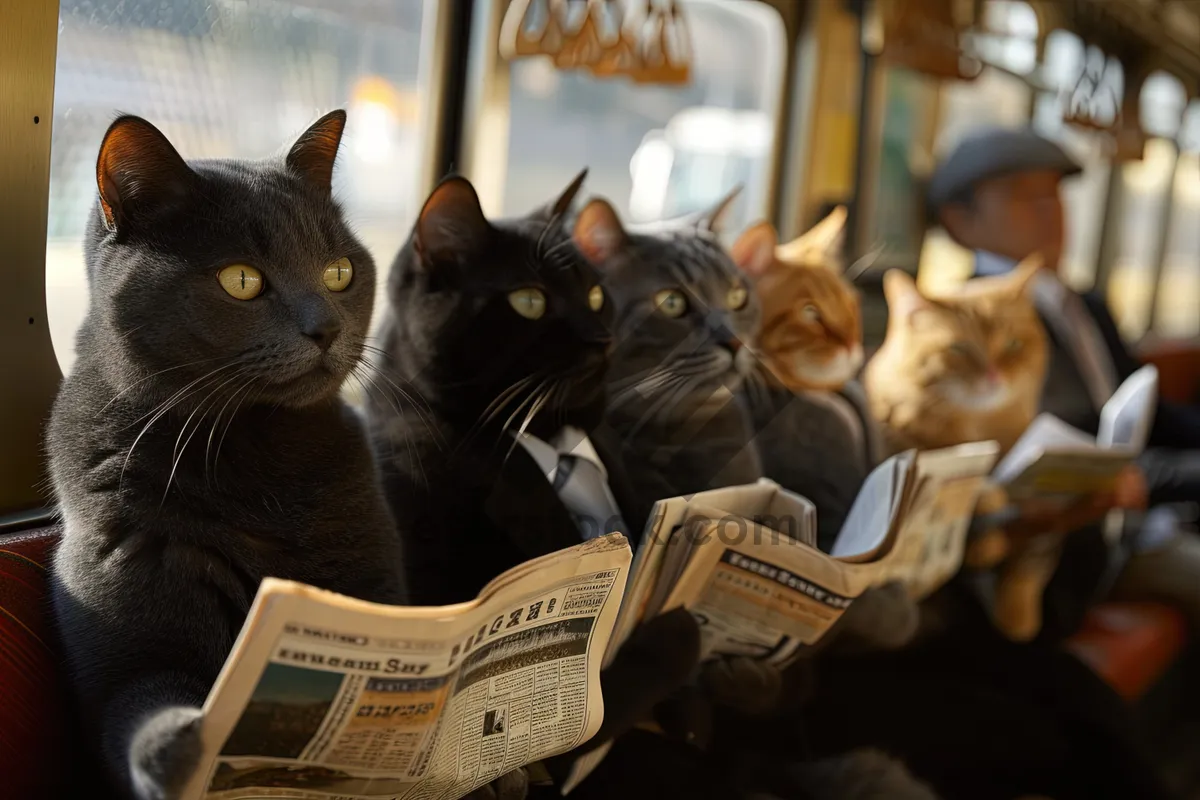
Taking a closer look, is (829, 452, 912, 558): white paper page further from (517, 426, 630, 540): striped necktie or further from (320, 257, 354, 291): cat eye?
(320, 257, 354, 291): cat eye

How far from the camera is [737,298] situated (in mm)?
1222

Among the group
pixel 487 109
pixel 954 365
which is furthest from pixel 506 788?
pixel 487 109

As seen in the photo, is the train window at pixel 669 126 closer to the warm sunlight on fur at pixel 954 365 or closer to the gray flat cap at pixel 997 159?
the gray flat cap at pixel 997 159

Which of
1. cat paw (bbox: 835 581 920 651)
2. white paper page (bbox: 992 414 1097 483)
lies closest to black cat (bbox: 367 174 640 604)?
cat paw (bbox: 835 581 920 651)

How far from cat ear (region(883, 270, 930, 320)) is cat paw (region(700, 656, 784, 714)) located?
2.34 ft

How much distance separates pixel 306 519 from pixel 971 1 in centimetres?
306

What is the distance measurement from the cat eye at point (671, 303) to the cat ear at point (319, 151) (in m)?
0.41

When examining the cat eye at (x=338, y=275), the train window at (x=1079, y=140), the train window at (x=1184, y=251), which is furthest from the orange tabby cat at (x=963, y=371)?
the train window at (x=1184, y=251)

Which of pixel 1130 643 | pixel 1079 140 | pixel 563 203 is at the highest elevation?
pixel 1079 140

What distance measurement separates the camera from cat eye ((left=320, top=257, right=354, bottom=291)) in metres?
0.80

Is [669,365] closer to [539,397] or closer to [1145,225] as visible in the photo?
[539,397]

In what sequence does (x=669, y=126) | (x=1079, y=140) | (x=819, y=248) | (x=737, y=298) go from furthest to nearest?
1. (x=1079, y=140)
2. (x=669, y=126)
3. (x=819, y=248)
4. (x=737, y=298)

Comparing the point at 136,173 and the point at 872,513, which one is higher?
the point at 136,173

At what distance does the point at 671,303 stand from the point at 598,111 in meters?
1.59
